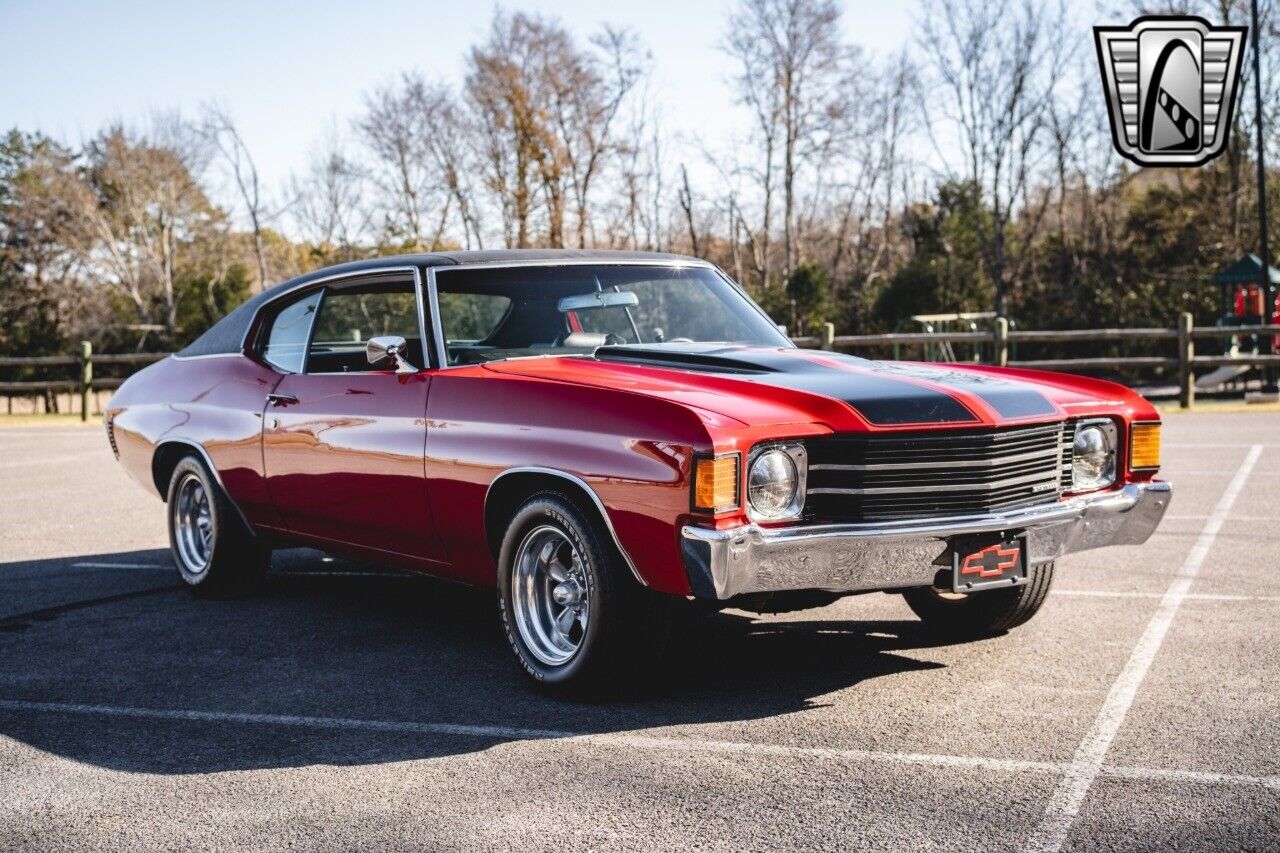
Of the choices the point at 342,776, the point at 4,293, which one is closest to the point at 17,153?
the point at 4,293

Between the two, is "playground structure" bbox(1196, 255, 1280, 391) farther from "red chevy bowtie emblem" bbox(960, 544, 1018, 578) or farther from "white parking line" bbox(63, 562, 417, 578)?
"red chevy bowtie emblem" bbox(960, 544, 1018, 578)

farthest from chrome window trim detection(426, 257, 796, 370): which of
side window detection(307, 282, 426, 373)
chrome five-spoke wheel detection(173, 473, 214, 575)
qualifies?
chrome five-spoke wheel detection(173, 473, 214, 575)

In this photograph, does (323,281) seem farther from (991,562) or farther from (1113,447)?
(1113,447)

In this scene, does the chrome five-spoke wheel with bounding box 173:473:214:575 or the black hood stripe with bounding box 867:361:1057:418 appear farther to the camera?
the chrome five-spoke wheel with bounding box 173:473:214:575

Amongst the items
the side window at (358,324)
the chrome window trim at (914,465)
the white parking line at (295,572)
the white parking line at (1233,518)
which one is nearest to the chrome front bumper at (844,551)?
the chrome window trim at (914,465)

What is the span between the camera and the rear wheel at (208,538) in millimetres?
6727

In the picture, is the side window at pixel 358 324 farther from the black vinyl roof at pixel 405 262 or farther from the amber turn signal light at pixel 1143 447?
the amber turn signal light at pixel 1143 447

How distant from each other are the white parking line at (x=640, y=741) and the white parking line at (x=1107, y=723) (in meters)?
0.09

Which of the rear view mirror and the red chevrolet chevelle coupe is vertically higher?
the rear view mirror

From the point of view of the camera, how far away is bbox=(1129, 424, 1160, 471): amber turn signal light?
17.1 feet

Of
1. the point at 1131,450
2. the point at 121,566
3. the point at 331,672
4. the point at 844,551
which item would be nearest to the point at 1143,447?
the point at 1131,450

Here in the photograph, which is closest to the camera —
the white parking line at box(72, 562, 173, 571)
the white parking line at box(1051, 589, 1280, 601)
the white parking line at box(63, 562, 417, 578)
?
the white parking line at box(1051, 589, 1280, 601)

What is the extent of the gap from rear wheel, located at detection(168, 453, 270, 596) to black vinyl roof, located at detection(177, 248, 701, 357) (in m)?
0.63
